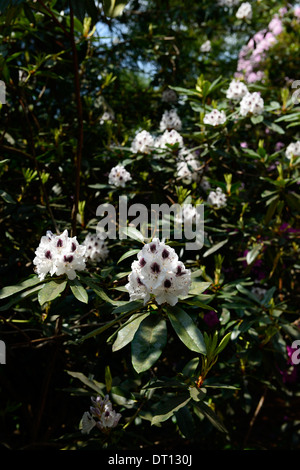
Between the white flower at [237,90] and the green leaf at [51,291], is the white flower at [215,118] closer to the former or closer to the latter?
the white flower at [237,90]

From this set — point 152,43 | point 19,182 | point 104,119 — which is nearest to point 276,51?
point 152,43

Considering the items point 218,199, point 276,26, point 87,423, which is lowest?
point 87,423

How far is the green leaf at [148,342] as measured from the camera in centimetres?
100

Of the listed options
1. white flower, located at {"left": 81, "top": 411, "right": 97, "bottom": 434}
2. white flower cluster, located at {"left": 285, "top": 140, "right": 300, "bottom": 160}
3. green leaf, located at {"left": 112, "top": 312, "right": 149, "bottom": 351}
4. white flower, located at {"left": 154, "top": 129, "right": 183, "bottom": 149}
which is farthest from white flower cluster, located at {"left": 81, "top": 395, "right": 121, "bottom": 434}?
white flower cluster, located at {"left": 285, "top": 140, "right": 300, "bottom": 160}

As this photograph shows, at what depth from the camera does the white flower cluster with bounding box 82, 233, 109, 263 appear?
6.01 ft

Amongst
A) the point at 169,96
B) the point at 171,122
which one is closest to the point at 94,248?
the point at 171,122

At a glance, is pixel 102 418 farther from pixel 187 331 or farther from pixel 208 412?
pixel 187 331

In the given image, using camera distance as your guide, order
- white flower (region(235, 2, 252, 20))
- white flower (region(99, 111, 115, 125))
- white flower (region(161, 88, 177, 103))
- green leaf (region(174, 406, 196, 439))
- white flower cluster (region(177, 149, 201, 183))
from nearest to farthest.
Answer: green leaf (region(174, 406, 196, 439)), white flower cluster (region(177, 149, 201, 183)), white flower (region(99, 111, 115, 125)), white flower (region(161, 88, 177, 103)), white flower (region(235, 2, 252, 20))

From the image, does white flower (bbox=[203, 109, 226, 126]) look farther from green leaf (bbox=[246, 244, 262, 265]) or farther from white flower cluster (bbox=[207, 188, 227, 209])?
green leaf (bbox=[246, 244, 262, 265])

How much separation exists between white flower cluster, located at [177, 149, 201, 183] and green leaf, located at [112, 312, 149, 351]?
1239 mm

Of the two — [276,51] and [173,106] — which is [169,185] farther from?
[276,51]

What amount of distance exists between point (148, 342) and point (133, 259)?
2.83ft

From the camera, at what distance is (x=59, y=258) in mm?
1180

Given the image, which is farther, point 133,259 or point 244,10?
point 244,10
